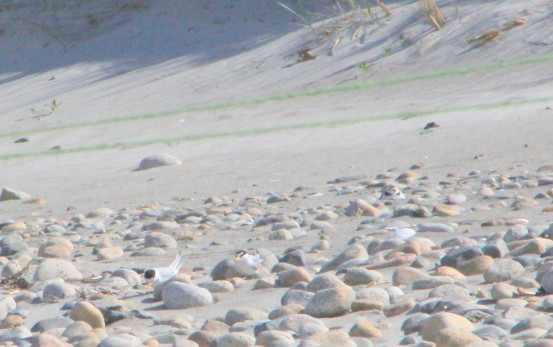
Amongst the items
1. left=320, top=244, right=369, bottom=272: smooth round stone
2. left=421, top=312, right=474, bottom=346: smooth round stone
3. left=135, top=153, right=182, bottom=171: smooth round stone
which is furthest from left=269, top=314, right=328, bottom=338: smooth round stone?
left=135, top=153, right=182, bottom=171: smooth round stone

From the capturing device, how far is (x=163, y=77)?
1009 centimetres

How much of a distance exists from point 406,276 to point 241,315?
0.49 metres

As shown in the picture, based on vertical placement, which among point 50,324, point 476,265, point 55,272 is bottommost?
point 476,265

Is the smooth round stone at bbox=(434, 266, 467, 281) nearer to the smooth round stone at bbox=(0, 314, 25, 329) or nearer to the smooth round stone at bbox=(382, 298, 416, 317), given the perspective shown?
the smooth round stone at bbox=(382, 298, 416, 317)

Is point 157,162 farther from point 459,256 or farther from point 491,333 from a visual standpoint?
point 491,333

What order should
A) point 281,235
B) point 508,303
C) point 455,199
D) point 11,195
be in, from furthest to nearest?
point 11,195, point 455,199, point 281,235, point 508,303

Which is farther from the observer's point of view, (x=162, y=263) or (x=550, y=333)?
(x=162, y=263)

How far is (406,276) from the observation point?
2.22 metres

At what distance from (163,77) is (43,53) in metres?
3.67

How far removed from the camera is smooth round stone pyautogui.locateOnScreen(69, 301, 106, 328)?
202 cm

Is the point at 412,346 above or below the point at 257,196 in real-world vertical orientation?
above

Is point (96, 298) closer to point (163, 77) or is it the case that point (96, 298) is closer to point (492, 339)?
point (492, 339)

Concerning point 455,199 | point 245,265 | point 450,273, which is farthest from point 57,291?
point 455,199

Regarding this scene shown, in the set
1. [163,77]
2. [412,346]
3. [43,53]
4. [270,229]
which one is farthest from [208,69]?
[412,346]
